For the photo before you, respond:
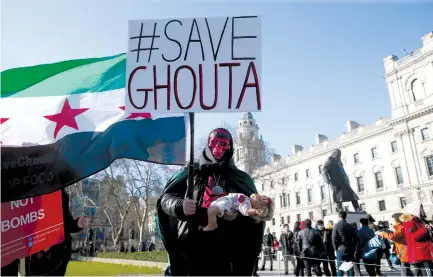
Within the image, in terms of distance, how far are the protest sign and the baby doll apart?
7.05 ft

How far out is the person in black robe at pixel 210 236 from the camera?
2.94 m

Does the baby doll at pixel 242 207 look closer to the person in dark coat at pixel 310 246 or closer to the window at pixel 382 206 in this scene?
the person in dark coat at pixel 310 246

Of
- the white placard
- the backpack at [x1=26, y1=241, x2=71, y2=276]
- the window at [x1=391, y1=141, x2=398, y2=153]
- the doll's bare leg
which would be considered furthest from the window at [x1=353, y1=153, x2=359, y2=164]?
the doll's bare leg

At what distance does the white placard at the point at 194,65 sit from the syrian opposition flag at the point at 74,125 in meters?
1.54

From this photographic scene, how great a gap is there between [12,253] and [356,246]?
7574 millimetres

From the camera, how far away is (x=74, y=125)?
180 inches

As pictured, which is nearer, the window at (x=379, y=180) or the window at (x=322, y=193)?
the window at (x=379, y=180)

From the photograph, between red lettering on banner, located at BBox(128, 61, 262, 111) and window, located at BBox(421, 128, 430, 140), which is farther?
window, located at BBox(421, 128, 430, 140)

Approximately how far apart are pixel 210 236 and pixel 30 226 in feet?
7.06

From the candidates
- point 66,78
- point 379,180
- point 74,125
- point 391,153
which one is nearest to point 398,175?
point 391,153

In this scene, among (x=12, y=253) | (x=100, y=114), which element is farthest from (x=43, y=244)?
(x=100, y=114)

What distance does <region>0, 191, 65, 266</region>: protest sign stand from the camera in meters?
3.70

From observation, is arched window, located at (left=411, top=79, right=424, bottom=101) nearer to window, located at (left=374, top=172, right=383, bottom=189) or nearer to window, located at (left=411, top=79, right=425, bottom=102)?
window, located at (left=411, top=79, right=425, bottom=102)

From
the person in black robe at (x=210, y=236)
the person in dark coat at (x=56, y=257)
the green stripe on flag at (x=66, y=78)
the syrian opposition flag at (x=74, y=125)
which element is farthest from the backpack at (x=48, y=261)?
the green stripe on flag at (x=66, y=78)
